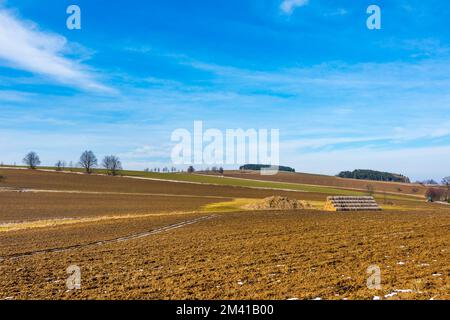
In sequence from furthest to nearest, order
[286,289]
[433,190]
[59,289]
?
[433,190]
[59,289]
[286,289]

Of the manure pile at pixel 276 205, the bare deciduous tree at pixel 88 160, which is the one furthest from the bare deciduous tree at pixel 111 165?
the manure pile at pixel 276 205

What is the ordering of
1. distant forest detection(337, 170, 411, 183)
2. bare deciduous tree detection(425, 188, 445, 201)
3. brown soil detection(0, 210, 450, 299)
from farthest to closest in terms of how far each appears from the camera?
distant forest detection(337, 170, 411, 183) < bare deciduous tree detection(425, 188, 445, 201) < brown soil detection(0, 210, 450, 299)

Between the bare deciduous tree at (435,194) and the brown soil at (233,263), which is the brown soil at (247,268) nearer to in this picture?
the brown soil at (233,263)

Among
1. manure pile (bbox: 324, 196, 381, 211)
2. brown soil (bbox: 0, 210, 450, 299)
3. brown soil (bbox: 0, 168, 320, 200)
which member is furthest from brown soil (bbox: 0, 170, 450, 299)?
brown soil (bbox: 0, 168, 320, 200)

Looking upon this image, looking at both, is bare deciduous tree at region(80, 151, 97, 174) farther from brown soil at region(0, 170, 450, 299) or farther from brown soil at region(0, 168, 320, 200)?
brown soil at region(0, 170, 450, 299)

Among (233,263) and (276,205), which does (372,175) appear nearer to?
(276,205)

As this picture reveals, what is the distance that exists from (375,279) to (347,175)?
547 feet

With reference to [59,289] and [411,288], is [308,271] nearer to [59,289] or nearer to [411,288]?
[411,288]

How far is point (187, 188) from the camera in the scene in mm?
96375

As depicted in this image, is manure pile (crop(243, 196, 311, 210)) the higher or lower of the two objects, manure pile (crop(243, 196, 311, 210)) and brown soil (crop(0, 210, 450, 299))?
the lower

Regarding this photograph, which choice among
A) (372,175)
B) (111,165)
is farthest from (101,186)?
(372,175)

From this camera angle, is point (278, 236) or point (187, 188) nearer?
point (278, 236)

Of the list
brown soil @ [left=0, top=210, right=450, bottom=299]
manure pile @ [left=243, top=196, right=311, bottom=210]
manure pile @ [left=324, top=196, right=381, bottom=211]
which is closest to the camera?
brown soil @ [left=0, top=210, right=450, bottom=299]
